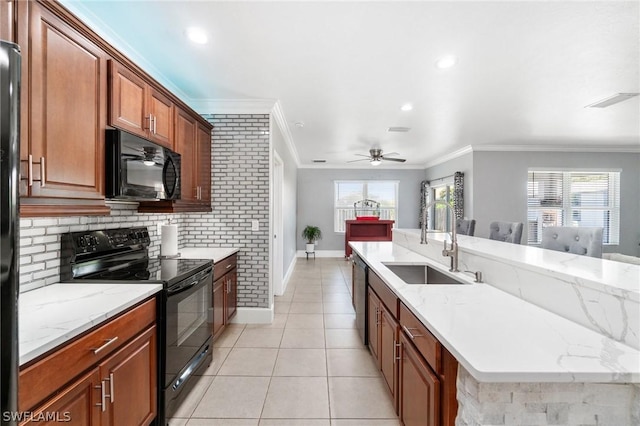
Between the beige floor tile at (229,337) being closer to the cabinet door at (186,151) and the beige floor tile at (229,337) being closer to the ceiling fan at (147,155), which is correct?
the cabinet door at (186,151)

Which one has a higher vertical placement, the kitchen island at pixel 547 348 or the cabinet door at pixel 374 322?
the kitchen island at pixel 547 348

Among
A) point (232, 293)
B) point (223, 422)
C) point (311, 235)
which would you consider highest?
point (311, 235)

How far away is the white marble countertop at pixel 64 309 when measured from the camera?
3.35ft

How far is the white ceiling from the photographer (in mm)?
1844

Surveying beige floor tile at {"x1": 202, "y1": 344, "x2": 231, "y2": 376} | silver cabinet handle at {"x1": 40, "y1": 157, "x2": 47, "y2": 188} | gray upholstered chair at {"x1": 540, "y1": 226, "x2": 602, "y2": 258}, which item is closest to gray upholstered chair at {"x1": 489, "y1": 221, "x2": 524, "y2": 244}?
gray upholstered chair at {"x1": 540, "y1": 226, "x2": 602, "y2": 258}

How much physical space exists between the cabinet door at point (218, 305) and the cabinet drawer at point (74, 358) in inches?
44.7

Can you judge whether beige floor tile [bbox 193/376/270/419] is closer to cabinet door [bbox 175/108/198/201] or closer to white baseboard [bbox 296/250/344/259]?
cabinet door [bbox 175/108/198/201]

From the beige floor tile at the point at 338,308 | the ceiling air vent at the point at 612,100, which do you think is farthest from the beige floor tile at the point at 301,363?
the ceiling air vent at the point at 612,100

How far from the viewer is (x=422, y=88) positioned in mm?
3014

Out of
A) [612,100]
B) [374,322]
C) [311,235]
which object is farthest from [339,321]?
[311,235]

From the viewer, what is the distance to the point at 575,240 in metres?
2.88

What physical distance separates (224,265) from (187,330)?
37.7 inches

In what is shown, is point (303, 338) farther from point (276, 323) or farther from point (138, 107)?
point (138, 107)

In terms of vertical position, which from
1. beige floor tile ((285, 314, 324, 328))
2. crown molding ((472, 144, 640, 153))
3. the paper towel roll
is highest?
crown molding ((472, 144, 640, 153))
